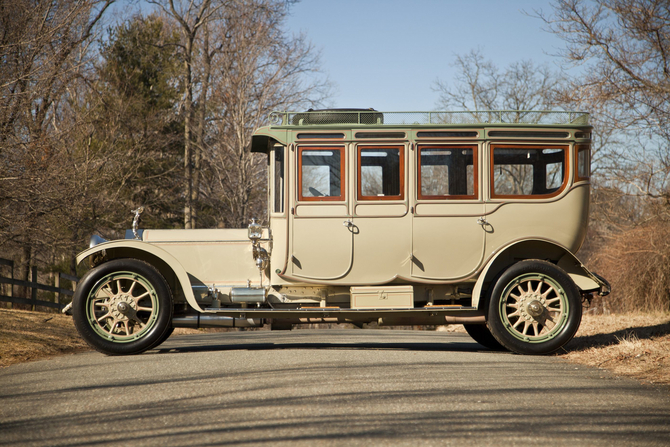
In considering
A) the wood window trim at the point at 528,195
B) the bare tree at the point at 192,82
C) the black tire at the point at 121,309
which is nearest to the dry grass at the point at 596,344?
the black tire at the point at 121,309

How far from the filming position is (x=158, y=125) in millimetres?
22062

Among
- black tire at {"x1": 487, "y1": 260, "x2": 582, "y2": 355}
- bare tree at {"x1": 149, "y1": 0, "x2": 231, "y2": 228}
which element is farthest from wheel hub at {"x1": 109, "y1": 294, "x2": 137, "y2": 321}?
bare tree at {"x1": 149, "y1": 0, "x2": 231, "y2": 228}

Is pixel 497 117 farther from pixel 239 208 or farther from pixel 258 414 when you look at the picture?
pixel 239 208

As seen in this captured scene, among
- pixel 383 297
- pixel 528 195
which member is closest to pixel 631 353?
pixel 528 195

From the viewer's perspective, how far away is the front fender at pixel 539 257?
7.86 meters

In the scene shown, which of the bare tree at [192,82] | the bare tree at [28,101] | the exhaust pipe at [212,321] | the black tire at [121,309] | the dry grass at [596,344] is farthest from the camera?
the bare tree at [192,82]

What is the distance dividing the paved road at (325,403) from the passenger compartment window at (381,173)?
2.16m

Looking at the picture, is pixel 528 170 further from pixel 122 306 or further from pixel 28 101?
pixel 28 101

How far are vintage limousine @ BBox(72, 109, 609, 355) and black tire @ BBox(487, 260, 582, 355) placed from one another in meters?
0.02

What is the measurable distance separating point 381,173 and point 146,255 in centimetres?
324

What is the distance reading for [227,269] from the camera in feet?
27.0

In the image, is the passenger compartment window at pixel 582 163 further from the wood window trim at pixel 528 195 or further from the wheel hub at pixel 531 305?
the wheel hub at pixel 531 305

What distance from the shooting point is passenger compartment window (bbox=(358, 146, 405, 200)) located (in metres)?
7.99

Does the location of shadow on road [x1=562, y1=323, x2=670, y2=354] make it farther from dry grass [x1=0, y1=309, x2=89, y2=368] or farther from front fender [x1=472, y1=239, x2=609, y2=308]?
dry grass [x1=0, y1=309, x2=89, y2=368]
